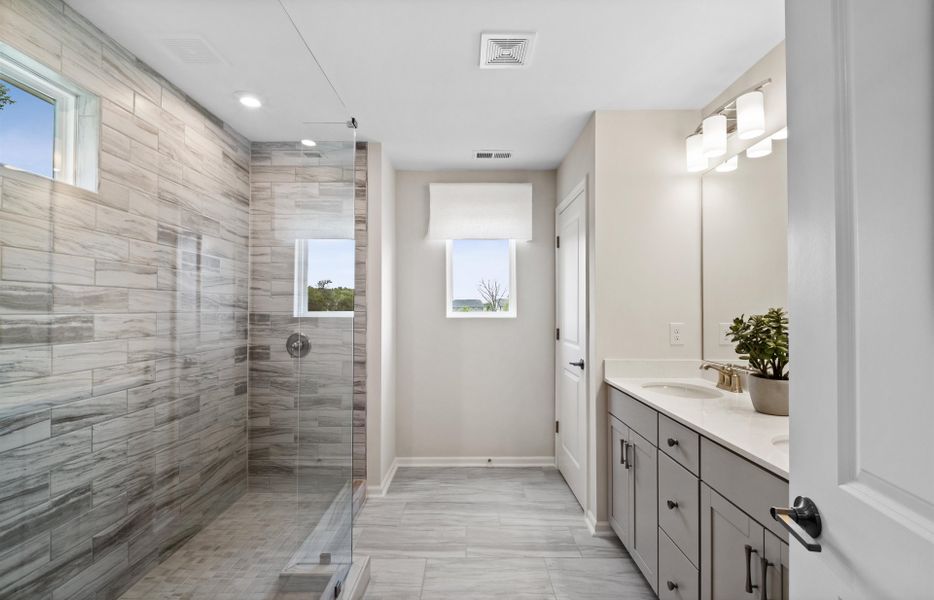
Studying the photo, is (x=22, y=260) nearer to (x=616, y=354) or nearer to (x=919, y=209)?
(x=919, y=209)

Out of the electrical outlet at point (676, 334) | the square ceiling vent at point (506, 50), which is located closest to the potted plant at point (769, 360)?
the electrical outlet at point (676, 334)

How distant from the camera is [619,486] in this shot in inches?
92.3

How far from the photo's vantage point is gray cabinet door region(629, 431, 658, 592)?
1905mm

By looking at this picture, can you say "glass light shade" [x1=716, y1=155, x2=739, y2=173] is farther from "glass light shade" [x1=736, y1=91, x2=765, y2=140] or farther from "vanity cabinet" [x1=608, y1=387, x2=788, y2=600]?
"vanity cabinet" [x1=608, y1=387, x2=788, y2=600]

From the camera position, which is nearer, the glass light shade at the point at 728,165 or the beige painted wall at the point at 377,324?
the glass light shade at the point at 728,165

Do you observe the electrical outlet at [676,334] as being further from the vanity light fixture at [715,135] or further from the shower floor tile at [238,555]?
the shower floor tile at [238,555]

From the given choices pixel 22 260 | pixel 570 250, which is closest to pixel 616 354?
pixel 570 250

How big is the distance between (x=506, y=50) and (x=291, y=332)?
4.86 ft

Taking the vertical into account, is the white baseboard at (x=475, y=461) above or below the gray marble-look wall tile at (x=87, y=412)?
below

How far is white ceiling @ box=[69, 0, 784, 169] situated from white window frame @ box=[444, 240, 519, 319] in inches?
41.0

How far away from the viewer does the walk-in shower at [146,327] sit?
0.75 meters

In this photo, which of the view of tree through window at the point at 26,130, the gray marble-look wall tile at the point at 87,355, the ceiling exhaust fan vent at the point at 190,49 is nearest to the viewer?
the view of tree through window at the point at 26,130

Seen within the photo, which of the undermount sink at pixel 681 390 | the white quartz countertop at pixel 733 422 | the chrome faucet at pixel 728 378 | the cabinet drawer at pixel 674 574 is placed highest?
the chrome faucet at pixel 728 378

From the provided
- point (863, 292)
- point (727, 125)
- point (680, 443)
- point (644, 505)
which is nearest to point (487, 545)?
point (644, 505)
